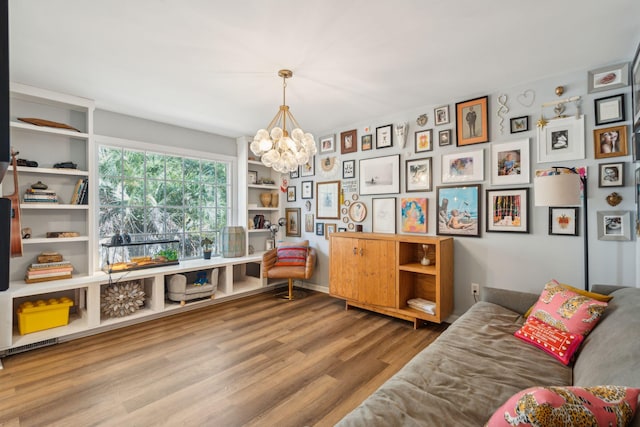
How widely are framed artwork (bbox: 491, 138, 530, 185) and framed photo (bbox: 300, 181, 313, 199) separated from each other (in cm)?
254

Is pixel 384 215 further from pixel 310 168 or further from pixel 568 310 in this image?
pixel 568 310

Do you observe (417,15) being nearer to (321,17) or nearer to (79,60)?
(321,17)

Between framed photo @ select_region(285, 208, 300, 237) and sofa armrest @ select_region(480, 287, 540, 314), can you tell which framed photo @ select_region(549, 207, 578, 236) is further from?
framed photo @ select_region(285, 208, 300, 237)

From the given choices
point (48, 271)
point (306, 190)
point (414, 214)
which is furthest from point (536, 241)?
point (48, 271)

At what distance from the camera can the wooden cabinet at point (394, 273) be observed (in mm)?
3064

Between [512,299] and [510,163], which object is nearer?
[512,299]

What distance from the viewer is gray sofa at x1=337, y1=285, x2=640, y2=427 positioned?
1185mm

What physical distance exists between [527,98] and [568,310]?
6.63 ft

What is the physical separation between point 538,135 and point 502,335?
1919 mm

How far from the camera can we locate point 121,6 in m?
1.78

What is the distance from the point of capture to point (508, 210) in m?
2.90

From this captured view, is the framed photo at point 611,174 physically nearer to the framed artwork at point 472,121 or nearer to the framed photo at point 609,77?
the framed photo at point 609,77

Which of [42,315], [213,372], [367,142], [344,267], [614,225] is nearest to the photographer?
[213,372]

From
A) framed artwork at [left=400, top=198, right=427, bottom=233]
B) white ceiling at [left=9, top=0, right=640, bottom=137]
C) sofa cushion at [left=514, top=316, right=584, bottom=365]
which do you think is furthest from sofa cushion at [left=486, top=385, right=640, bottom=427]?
framed artwork at [left=400, top=198, right=427, bottom=233]
